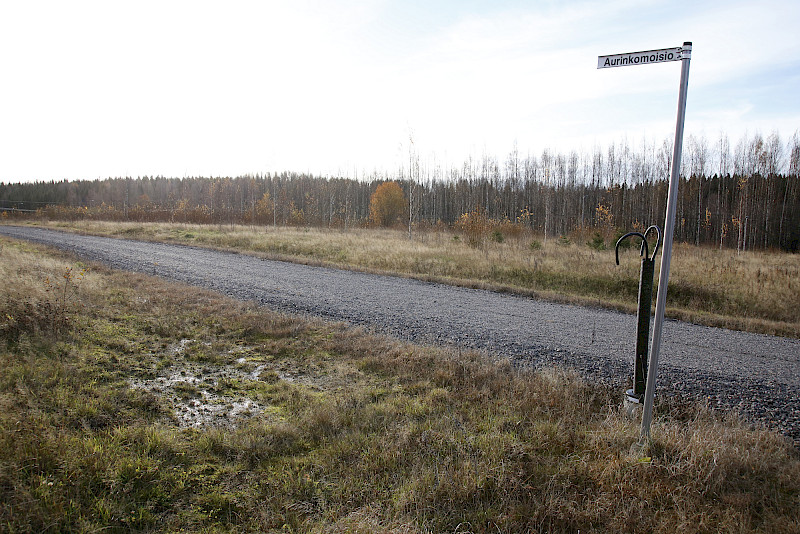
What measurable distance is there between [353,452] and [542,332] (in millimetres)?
4677

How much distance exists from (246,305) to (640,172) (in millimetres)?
50229

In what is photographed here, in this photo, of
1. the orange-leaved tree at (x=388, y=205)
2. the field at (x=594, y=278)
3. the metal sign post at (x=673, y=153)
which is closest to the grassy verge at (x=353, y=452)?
the metal sign post at (x=673, y=153)

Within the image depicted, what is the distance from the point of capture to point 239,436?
11.4 ft

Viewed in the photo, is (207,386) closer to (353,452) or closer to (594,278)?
(353,452)

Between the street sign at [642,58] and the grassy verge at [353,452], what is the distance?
9.02ft

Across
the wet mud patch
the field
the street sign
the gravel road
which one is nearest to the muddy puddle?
the wet mud patch

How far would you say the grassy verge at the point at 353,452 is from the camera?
101 inches

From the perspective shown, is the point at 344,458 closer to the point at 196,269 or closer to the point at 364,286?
the point at 364,286

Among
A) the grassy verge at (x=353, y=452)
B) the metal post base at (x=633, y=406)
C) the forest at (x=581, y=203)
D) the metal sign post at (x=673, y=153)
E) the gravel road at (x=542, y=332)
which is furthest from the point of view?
the forest at (x=581, y=203)

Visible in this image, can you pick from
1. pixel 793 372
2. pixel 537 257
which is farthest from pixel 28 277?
pixel 537 257

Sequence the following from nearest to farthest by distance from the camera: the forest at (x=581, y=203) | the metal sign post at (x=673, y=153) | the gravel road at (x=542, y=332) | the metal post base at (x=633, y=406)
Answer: the metal sign post at (x=673, y=153), the metal post base at (x=633, y=406), the gravel road at (x=542, y=332), the forest at (x=581, y=203)

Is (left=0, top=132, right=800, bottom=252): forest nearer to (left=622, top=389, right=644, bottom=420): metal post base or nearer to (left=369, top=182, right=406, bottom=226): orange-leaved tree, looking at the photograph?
(left=369, top=182, right=406, bottom=226): orange-leaved tree

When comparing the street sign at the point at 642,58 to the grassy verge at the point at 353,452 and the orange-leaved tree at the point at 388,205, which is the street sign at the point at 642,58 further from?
the orange-leaved tree at the point at 388,205

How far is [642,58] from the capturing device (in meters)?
2.95
